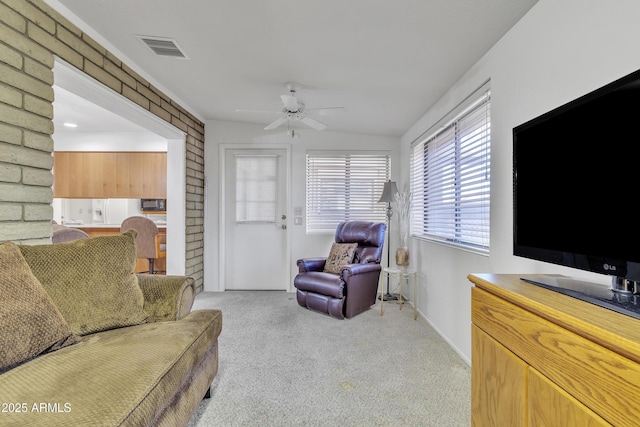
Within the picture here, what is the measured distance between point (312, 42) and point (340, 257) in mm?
2343

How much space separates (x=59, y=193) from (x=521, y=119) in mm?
6378

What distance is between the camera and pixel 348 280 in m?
3.12

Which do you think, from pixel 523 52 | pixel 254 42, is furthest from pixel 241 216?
pixel 523 52

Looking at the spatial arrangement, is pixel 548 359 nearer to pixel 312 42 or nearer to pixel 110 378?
pixel 110 378

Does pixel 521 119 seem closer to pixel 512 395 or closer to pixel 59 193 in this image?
pixel 512 395

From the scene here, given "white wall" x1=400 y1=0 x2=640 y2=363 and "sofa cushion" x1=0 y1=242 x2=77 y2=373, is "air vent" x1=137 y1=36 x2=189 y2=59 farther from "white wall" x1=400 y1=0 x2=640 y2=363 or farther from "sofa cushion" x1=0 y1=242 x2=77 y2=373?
"white wall" x1=400 y1=0 x2=640 y2=363

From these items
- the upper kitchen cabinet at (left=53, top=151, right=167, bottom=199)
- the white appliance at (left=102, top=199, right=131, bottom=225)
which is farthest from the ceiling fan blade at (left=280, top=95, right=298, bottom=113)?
the white appliance at (left=102, top=199, right=131, bottom=225)

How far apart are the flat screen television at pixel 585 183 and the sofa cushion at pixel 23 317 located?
212 cm

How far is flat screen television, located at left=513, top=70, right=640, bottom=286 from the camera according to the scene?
89cm

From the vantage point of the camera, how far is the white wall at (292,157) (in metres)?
4.35

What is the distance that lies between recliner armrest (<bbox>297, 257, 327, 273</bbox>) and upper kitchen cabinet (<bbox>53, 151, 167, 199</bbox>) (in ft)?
9.50

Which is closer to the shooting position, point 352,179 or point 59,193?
point 352,179

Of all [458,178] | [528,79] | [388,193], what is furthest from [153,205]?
[528,79]

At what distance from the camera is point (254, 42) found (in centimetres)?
218
